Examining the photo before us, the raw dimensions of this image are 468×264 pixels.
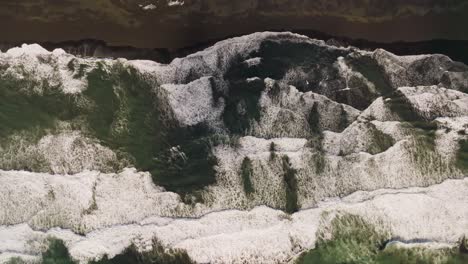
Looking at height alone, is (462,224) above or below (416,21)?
below

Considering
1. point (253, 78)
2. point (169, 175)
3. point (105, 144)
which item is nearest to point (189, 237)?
point (169, 175)

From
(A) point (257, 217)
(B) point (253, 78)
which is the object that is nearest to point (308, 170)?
(A) point (257, 217)

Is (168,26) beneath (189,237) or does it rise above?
above

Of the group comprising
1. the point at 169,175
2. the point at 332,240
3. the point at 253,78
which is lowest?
the point at 332,240

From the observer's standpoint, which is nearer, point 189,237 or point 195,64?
point 189,237

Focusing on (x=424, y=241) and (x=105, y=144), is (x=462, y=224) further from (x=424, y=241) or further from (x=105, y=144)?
(x=105, y=144)

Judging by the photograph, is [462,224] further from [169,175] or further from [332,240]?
[169,175]
